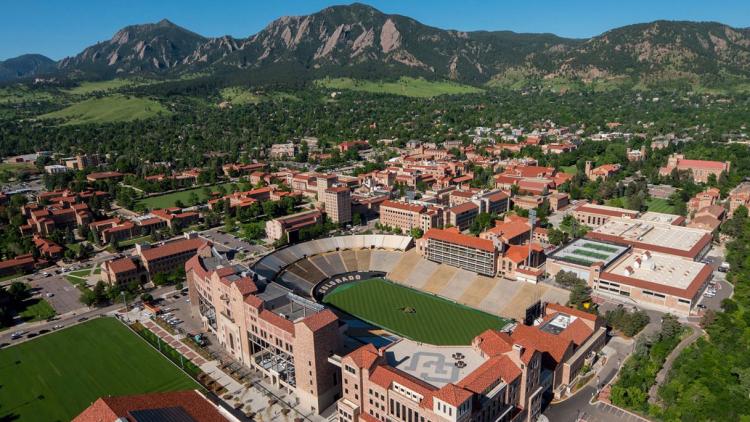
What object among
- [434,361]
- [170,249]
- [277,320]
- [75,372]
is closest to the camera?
[434,361]

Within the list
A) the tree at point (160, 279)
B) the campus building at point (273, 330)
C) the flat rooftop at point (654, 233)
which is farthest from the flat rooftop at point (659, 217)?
the tree at point (160, 279)

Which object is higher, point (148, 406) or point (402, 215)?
point (148, 406)

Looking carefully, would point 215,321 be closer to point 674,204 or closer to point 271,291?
point 271,291

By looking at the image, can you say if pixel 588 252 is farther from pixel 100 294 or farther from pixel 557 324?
pixel 100 294

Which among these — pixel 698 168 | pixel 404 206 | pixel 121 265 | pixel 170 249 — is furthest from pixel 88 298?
pixel 698 168

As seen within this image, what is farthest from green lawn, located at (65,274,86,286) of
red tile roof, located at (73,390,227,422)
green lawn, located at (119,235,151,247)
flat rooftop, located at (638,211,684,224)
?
flat rooftop, located at (638,211,684,224)

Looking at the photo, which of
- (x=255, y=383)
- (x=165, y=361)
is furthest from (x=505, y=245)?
(x=165, y=361)
